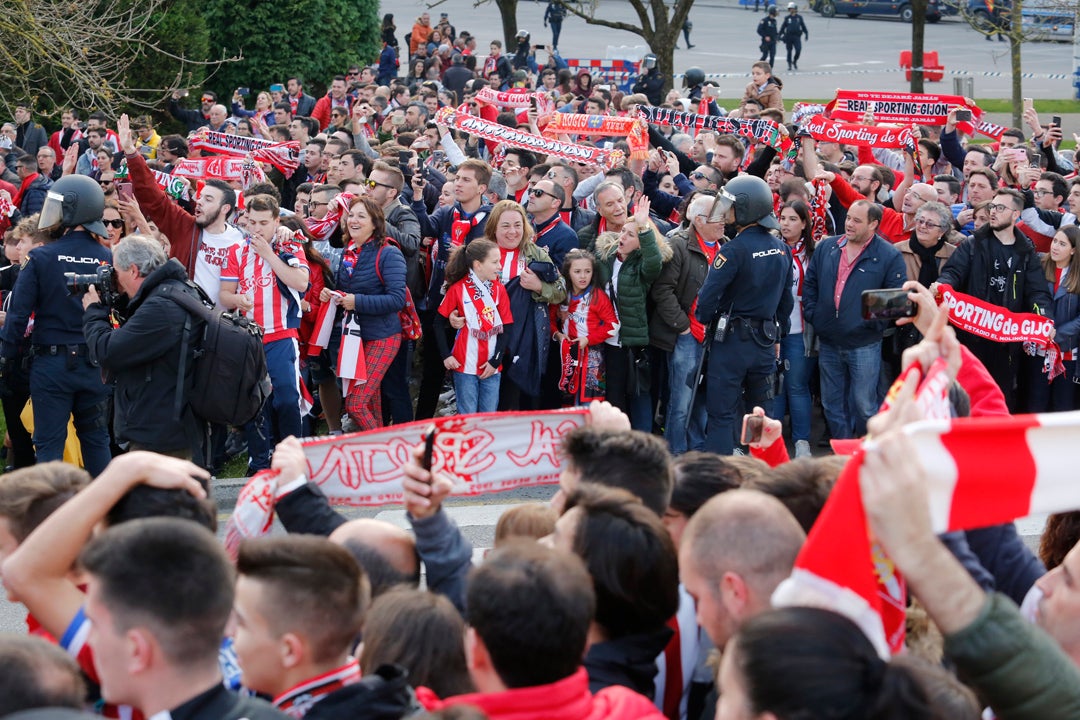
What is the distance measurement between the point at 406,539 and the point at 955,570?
188 cm

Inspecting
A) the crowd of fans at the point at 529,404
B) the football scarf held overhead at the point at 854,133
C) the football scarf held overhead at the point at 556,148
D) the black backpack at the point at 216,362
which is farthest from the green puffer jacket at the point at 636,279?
the football scarf held overhead at the point at 854,133

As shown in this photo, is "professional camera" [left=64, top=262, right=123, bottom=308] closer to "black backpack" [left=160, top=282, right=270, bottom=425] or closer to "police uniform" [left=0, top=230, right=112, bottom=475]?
"black backpack" [left=160, top=282, right=270, bottom=425]

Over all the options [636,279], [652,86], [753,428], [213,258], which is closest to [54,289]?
[213,258]

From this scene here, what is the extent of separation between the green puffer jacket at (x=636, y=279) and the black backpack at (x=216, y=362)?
2871 mm

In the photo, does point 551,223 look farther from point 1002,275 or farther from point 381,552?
point 381,552

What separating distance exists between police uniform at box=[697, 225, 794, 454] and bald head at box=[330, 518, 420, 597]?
16.2 ft

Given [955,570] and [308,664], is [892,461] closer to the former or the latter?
[955,570]

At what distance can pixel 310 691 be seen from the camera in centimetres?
322

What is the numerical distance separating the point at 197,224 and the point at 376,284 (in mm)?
1272

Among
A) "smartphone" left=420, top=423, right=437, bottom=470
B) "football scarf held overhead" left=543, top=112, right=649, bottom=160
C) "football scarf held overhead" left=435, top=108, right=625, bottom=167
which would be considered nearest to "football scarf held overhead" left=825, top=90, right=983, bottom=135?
"football scarf held overhead" left=543, top=112, right=649, bottom=160

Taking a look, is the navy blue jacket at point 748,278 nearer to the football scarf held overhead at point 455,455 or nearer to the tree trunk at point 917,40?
the football scarf held overhead at point 455,455

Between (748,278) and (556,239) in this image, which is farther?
(556,239)

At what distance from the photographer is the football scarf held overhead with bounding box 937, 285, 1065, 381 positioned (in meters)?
9.09

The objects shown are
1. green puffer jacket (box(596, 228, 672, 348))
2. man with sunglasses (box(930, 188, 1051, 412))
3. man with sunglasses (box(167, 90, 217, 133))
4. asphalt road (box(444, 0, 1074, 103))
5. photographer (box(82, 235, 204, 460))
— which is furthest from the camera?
asphalt road (box(444, 0, 1074, 103))
